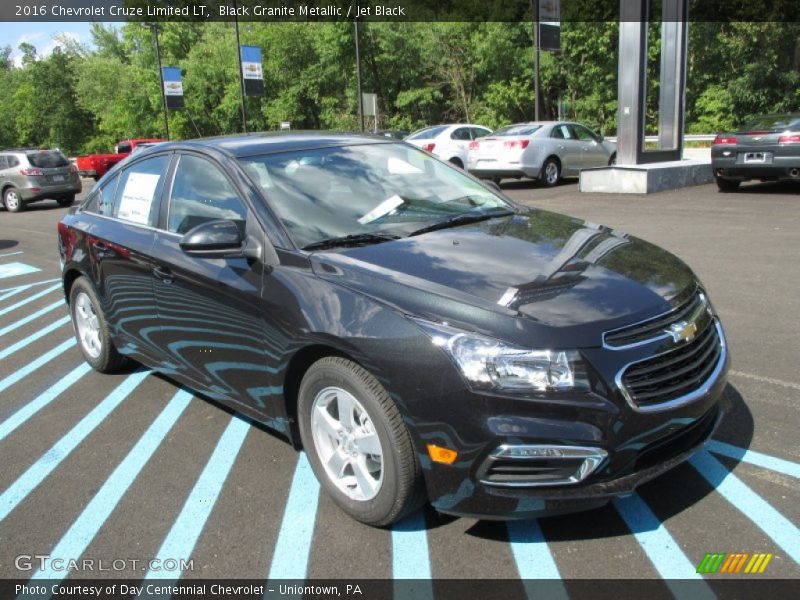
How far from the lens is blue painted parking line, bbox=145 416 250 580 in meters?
2.91

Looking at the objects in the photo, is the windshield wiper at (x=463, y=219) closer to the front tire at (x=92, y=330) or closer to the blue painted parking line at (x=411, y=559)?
the blue painted parking line at (x=411, y=559)

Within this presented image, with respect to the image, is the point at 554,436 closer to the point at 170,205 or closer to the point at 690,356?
the point at 690,356

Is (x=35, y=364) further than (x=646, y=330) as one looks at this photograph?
Yes

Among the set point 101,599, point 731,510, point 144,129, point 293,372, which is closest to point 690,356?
point 731,510

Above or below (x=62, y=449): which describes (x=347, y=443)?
above

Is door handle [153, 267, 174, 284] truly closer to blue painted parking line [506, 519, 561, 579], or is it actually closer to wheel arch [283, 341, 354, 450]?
wheel arch [283, 341, 354, 450]

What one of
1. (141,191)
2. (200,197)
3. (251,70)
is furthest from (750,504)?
(251,70)

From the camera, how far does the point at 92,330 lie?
520cm

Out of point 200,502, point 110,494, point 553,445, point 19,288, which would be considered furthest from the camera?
point 19,288

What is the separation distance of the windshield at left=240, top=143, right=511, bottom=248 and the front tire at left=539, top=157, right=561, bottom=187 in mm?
13626

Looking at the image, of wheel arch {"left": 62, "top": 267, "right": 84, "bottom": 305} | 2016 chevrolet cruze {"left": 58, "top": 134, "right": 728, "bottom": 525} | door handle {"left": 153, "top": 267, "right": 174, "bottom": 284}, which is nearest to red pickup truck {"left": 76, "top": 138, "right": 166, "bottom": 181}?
wheel arch {"left": 62, "top": 267, "right": 84, "bottom": 305}

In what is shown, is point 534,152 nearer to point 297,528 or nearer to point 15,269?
point 15,269

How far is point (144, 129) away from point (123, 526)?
6081 cm

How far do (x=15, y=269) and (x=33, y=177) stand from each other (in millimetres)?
10452
